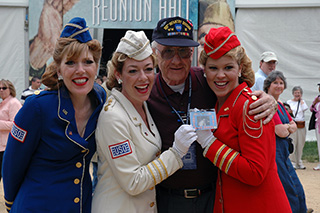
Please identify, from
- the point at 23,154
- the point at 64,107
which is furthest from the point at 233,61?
the point at 23,154

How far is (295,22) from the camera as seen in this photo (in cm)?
1384

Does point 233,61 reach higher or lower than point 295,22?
lower

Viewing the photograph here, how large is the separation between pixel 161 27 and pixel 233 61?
2.58 ft

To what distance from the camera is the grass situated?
11453 mm

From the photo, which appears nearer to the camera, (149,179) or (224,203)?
(149,179)

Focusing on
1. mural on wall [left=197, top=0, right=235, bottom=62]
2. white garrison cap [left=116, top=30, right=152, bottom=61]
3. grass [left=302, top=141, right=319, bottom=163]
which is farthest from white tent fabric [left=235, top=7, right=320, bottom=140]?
white garrison cap [left=116, top=30, right=152, bottom=61]

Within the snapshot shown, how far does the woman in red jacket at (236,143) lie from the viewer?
8.46 feet

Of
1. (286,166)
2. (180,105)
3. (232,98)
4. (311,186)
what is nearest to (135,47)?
(180,105)

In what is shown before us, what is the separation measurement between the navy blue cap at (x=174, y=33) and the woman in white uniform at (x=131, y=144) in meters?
0.42

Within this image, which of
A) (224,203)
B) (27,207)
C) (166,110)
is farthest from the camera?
(166,110)

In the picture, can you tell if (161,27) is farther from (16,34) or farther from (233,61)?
(16,34)

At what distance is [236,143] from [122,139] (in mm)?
809

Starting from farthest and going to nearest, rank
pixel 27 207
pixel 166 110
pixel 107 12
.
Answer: pixel 107 12 < pixel 166 110 < pixel 27 207

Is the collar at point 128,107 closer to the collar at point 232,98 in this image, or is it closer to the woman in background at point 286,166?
the collar at point 232,98
